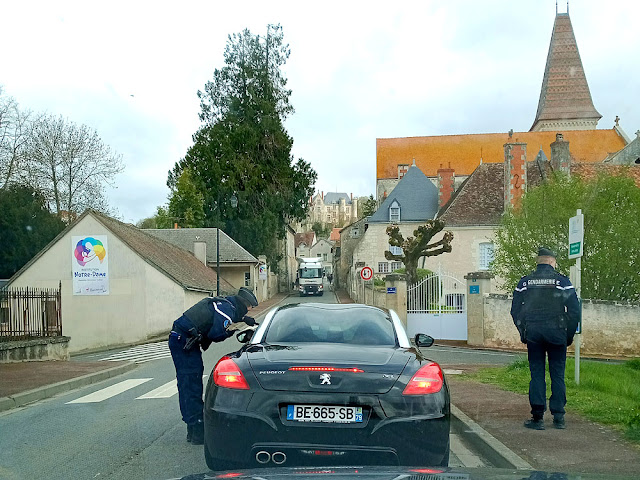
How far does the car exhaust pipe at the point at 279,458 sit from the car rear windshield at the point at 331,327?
3.86ft

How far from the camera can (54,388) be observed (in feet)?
41.7

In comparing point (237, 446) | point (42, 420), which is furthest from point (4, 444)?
point (237, 446)

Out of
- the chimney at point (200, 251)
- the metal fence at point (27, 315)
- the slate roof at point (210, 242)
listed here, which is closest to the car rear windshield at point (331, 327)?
the metal fence at point (27, 315)

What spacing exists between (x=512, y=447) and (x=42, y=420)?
19.9 ft

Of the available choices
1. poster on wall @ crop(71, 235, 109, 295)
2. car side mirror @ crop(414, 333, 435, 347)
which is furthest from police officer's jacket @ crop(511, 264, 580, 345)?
poster on wall @ crop(71, 235, 109, 295)

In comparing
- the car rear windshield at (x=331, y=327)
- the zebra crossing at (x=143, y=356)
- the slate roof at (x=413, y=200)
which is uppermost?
the slate roof at (x=413, y=200)

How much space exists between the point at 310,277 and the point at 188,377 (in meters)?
56.3

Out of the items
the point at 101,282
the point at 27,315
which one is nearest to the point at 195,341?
the point at 27,315

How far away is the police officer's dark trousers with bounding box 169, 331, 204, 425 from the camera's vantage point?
7.02 meters

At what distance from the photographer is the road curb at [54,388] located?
35.7ft

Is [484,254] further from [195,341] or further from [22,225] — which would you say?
[195,341]

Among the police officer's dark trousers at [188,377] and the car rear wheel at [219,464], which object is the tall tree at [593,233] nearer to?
the police officer's dark trousers at [188,377]

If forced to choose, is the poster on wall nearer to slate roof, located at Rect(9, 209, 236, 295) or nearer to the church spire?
slate roof, located at Rect(9, 209, 236, 295)

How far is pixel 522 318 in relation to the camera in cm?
756
